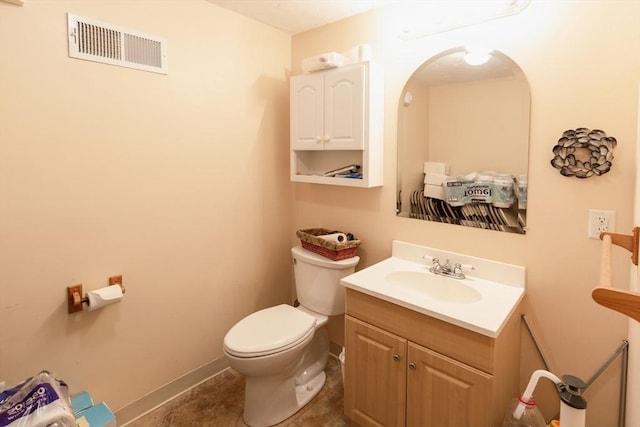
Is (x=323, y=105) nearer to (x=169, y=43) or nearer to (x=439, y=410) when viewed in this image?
(x=169, y=43)

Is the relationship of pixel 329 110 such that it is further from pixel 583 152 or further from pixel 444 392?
pixel 444 392

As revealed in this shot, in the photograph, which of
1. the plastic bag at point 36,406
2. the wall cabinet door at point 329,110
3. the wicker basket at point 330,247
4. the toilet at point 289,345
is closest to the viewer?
the plastic bag at point 36,406

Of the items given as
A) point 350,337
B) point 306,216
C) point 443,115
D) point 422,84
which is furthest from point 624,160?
point 306,216

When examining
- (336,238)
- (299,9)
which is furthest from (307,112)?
(336,238)

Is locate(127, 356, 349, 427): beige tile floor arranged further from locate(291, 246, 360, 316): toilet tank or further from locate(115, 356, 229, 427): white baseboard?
locate(291, 246, 360, 316): toilet tank

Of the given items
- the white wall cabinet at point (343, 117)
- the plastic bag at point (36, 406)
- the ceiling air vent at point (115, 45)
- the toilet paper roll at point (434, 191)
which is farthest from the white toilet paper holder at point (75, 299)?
the toilet paper roll at point (434, 191)

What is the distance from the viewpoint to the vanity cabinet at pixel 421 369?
1.33 meters

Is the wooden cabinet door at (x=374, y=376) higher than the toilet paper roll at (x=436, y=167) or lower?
lower

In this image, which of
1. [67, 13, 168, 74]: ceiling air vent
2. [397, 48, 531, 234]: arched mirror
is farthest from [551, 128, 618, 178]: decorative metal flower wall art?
[67, 13, 168, 74]: ceiling air vent

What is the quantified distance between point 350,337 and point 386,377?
24 centimetres

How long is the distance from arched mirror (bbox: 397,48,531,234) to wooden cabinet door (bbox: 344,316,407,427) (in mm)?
710

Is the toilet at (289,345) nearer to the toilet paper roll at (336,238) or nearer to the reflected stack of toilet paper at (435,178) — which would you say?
the toilet paper roll at (336,238)

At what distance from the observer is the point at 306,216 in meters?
2.57

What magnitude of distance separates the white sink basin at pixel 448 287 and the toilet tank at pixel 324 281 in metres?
0.24
